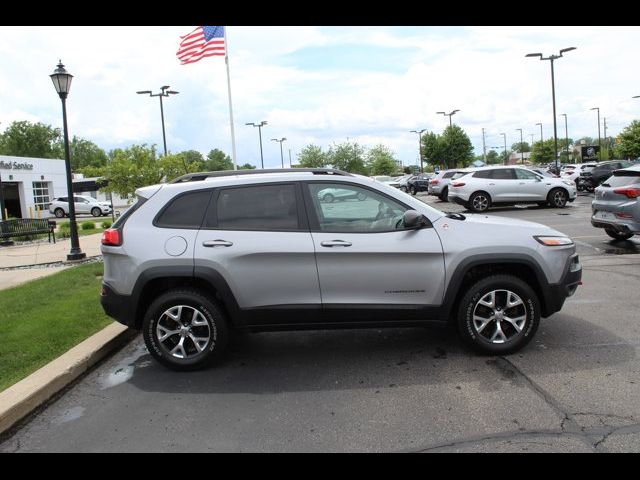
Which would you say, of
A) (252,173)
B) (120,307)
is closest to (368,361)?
(252,173)

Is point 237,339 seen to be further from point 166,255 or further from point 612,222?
point 612,222

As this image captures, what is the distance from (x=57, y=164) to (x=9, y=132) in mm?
56280

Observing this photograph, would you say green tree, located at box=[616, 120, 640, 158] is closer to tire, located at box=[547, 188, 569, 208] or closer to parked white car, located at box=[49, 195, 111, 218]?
tire, located at box=[547, 188, 569, 208]

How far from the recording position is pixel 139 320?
5094mm

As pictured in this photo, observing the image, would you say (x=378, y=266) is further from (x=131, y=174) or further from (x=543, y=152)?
(x=543, y=152)

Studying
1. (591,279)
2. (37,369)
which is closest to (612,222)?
(591,279)

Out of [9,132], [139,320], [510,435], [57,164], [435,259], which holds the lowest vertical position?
[510,435]

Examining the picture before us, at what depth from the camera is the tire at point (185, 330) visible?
4.89 metres

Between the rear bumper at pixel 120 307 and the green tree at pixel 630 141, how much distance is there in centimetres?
6556

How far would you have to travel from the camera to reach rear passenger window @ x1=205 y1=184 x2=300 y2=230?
4.95 metres

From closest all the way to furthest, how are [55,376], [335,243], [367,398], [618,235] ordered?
[367,398] < [55,376] < [335,243] < [618,235]

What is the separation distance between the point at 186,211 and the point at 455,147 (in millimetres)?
66945

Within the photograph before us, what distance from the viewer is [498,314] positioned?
4941mm

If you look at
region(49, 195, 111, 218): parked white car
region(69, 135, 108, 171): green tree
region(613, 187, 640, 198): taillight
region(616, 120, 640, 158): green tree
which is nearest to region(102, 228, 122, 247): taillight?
region(613, 187, 640, 198): taillight
